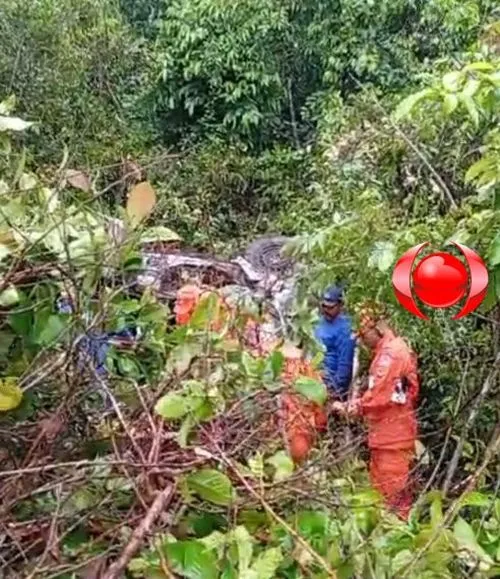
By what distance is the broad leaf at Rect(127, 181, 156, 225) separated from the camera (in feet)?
5.09

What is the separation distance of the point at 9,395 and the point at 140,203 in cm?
34

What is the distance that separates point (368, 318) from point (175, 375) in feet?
9.16

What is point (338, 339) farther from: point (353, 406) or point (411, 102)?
point (411, 102)

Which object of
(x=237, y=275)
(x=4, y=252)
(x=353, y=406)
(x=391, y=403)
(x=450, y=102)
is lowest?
(x=237, y=275)

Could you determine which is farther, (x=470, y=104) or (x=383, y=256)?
(x=383, y=256)

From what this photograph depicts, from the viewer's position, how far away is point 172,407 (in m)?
1.44

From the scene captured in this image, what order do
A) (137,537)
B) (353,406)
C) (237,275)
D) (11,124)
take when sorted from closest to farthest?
(137,537)
(11,124)
(353,406)
(237,275)

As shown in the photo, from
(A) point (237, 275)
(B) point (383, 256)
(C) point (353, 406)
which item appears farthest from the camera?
(A) point (237, 275)

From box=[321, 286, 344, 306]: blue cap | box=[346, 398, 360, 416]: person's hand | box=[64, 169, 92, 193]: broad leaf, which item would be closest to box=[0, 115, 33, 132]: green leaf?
box=[64, 169, 92, 193]: broad leaf

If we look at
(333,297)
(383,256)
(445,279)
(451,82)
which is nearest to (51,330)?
(445,279)

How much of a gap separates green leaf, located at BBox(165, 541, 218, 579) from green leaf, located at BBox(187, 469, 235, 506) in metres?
0.08

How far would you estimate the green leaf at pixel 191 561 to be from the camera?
1.31 m

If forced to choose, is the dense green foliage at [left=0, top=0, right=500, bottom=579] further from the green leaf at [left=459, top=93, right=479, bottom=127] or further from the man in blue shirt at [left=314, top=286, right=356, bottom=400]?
the man in blue shirt at [left=314, top=286, right=356, bottom=400]

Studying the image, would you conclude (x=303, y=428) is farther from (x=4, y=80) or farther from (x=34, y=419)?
(x=4, y=80)
